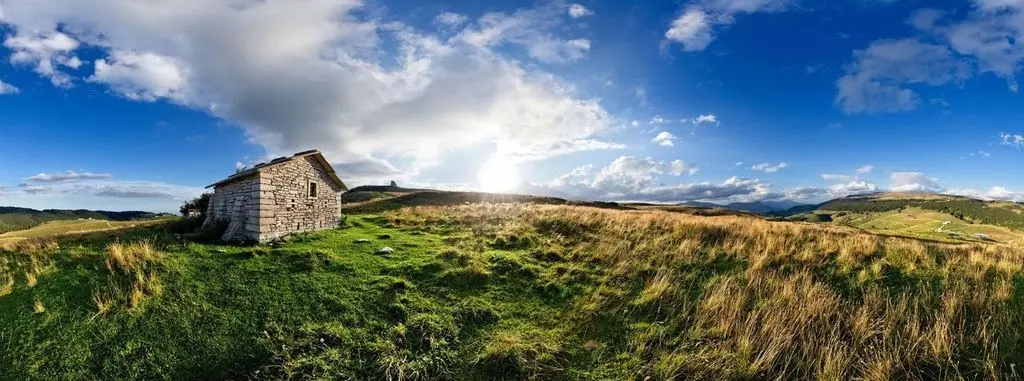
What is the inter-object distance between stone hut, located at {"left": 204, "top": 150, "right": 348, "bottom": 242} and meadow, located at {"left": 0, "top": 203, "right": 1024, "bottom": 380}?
3460 mm

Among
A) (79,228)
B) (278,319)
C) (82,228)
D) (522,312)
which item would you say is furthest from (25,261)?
(79,228)

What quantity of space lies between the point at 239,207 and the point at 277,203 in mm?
1869

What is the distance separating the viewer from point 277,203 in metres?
20.1

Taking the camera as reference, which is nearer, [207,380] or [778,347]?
[778,347]

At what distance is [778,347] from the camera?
26.3 feet

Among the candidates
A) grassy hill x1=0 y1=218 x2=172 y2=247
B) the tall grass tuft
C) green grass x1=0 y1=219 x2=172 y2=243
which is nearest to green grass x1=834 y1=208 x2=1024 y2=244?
the tall grass tuft

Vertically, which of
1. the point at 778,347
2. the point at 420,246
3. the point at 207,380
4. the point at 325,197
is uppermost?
the point at 325,197

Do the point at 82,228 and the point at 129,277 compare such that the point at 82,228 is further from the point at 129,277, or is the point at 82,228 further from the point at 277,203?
the point at 129,277

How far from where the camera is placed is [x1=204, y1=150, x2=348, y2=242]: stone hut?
62.3 ft

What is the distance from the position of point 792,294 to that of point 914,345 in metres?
2.59

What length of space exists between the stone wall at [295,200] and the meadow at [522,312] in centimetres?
395

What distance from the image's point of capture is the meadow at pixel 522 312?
814 centimetres

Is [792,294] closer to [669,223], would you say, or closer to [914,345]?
[914,345]

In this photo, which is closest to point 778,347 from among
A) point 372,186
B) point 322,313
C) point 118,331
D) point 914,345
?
point 914,345
